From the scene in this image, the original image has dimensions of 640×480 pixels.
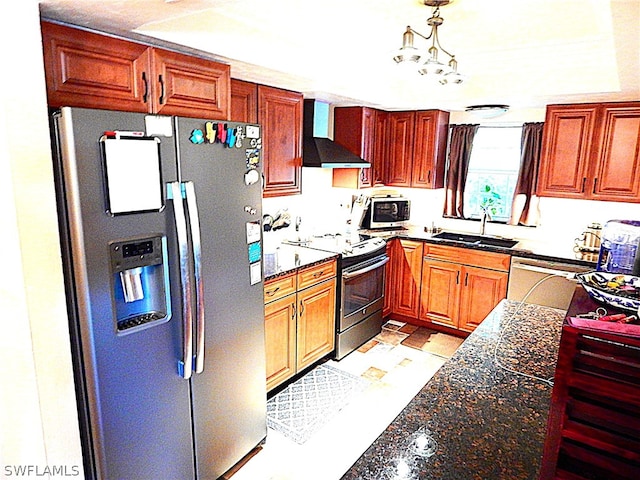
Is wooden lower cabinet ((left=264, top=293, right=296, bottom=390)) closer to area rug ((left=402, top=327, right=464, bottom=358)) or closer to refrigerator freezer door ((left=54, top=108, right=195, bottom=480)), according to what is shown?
refrigerator freezer door ((left=54, top=108, right=195, bottom=480))

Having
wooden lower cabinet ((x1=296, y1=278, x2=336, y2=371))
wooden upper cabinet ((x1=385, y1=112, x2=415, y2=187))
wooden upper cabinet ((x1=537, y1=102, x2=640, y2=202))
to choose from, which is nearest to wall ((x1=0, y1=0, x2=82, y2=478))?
wooden lower cabinet ((x1=296, y1=278, x2=336, y2=371))

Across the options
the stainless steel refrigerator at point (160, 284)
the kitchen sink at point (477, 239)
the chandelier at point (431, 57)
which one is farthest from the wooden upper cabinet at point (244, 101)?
the kitchen sink at point (477, 239)

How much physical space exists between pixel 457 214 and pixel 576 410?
3963 mm

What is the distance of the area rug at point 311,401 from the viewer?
2822 millimetres

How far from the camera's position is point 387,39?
268 centimetres

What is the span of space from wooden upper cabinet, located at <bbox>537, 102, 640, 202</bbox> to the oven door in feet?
5.41

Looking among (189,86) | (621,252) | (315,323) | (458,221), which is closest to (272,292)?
(315,323)

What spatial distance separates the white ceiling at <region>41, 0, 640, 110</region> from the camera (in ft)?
5.77

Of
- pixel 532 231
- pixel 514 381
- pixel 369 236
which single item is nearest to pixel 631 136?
pixel 532 231

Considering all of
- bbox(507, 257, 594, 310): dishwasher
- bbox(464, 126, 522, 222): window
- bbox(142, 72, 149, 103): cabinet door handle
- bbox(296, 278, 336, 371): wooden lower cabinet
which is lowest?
bbox(296, 278, 336, 371): wooden lower cabinet

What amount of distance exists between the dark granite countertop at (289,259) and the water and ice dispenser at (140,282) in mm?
960

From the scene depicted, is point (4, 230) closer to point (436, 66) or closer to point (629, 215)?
point (436, 66)

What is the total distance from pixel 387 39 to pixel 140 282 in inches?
81.4

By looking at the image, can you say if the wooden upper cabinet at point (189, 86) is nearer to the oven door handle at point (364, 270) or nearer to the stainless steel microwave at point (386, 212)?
the oven door handle at point (364, 270)
